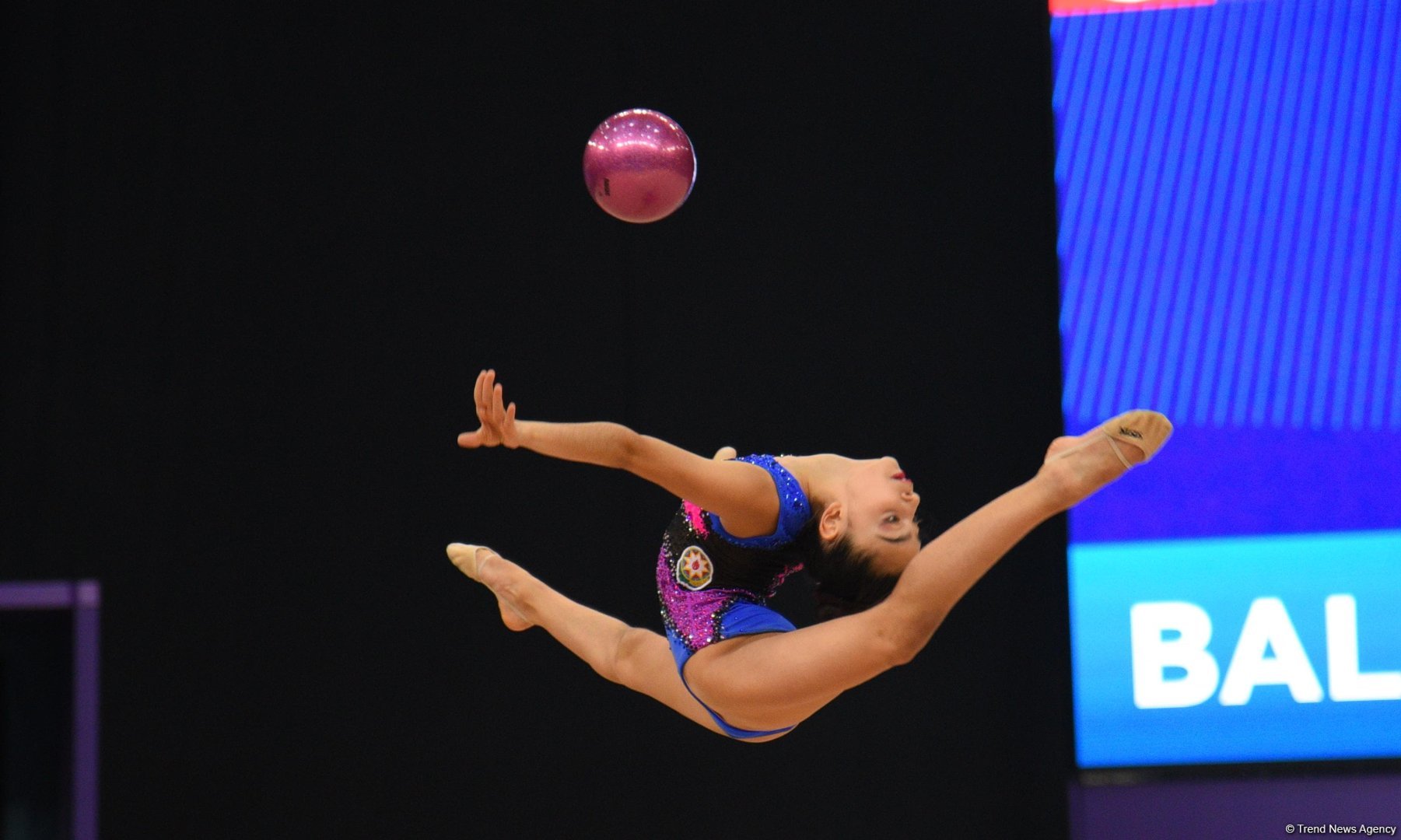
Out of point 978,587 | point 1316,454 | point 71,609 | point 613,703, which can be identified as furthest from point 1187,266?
point 71,609

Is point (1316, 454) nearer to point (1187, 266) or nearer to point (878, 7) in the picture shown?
point (1187, 266)

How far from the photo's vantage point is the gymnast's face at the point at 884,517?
8.80 feet

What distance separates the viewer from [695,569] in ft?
9.43

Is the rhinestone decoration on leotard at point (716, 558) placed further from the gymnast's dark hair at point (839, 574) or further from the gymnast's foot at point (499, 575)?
the gymnast's foot at point (499, 575)

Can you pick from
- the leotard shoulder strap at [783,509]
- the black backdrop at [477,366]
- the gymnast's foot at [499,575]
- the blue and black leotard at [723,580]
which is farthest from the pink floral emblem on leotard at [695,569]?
the black backdrop at [477,366]

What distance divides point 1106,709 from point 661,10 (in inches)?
95.1

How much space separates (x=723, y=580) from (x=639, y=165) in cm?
82

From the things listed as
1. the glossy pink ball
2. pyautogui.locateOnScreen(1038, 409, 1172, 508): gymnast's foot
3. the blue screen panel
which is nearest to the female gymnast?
pyautogui.locateOnScreen(1038, 409, 1172, 508): gymnast's foot

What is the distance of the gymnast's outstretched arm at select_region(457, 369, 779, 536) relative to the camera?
2248 mm

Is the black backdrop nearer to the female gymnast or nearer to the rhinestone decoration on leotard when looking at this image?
the female gymnast

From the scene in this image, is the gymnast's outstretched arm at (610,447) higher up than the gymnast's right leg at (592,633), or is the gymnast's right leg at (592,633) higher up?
the gymnast's outstretched arm at (610,447)

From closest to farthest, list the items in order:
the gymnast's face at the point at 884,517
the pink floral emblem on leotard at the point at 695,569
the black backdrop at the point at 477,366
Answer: the gymnast's face at the point at 884,517, the pink floral emblem on leotard at the point at 695,569, the black backdrop at the point at 477,366

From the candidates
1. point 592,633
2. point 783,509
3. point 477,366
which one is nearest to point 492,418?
point 783,509

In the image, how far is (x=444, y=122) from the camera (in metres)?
4.49
